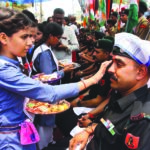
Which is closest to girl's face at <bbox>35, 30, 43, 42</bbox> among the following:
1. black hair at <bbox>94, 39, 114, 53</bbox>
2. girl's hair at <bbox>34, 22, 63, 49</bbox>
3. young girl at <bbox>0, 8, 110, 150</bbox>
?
girl's hair at <bbox>34, 22, 63, 49</bbox>

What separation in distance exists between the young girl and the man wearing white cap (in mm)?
387

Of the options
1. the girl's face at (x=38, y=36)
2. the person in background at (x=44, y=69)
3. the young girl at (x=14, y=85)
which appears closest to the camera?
the young girl at (x=14, y=85)

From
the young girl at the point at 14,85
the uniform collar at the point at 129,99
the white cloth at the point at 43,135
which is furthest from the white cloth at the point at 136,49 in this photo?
the white cloth at the point at 43,135

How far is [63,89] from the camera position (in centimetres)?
180

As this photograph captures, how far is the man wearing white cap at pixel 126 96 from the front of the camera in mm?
1380

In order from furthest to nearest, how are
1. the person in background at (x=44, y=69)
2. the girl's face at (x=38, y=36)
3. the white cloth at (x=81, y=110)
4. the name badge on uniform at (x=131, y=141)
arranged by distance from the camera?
the girl's face at (x=38, y=36), the person in background at (x=44, y=69), the white cloth at (x=81, y=110), the name badge on uniform at (x=131, y=141)

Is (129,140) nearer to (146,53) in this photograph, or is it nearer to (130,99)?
(130,99)

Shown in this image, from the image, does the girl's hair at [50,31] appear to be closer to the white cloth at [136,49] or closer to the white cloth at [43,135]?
the white cloth at [43,135]

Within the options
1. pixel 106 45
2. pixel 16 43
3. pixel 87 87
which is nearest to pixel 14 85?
pixel 16 43

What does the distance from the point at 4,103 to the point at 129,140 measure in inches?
34.5

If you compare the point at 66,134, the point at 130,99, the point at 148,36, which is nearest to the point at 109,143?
the point at 130,99

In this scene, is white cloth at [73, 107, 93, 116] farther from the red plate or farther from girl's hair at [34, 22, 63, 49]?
girl's hair at [34, 22, 63, 49]

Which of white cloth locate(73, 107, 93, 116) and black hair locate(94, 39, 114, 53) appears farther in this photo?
black hair locate(94, 39, 114, 53)

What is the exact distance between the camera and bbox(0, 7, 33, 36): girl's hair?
5.63ft
